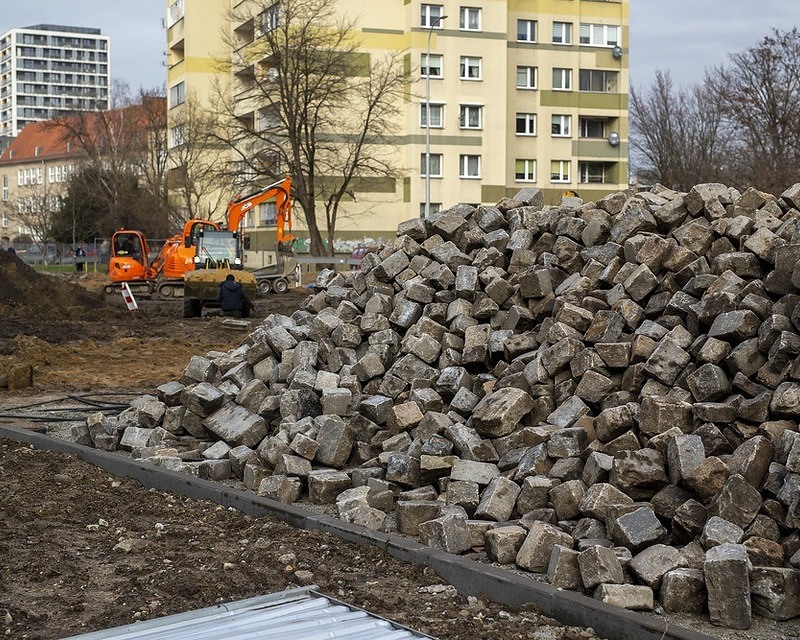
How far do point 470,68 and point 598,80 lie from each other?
8.96 m

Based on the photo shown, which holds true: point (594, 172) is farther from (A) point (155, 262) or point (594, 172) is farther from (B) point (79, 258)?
(B) point (79, 258)

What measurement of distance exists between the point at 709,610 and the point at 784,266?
2.86 m

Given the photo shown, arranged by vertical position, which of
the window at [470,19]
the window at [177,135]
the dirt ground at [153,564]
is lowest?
the dirt ground at [153,564]

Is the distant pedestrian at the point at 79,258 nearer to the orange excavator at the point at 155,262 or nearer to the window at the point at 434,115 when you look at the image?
the window at the point at 434,115

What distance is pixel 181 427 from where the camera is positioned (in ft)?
33.8

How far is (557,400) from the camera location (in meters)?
7.97

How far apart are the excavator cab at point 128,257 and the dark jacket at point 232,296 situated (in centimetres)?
1279

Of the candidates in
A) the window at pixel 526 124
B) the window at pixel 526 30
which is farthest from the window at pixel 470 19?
the window at pixel 526 124

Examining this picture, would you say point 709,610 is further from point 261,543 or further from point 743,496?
point 261,543

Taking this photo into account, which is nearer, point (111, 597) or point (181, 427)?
point (111, 597)

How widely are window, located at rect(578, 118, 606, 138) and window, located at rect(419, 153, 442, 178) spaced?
9.65 metres

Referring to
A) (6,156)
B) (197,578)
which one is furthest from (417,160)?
(6,156)

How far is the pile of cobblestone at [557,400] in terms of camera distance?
5977mm

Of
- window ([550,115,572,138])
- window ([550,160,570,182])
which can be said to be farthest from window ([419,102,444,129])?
window ([550,160,570,182])
